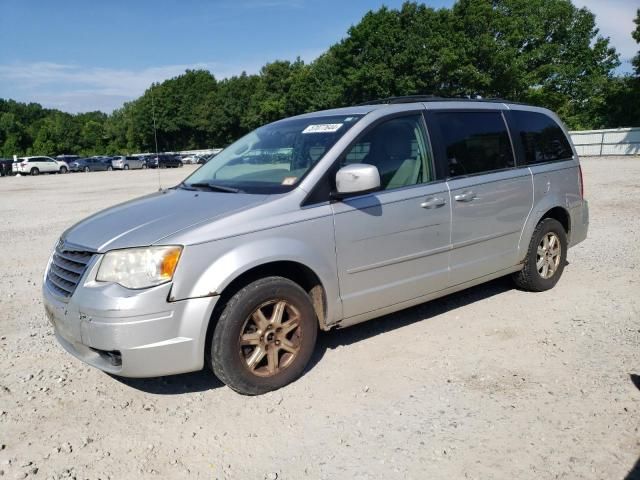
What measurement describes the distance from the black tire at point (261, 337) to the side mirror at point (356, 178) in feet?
2.49

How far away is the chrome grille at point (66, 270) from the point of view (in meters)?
3.39

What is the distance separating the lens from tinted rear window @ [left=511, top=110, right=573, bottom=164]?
5332 millimetres

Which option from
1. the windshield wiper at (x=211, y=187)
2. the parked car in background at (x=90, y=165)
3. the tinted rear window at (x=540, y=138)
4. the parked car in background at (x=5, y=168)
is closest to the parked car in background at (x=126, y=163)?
the parked car in background at (x=90, y=165)

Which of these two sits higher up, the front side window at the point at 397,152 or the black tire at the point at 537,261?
the front side window at the point at 397,152

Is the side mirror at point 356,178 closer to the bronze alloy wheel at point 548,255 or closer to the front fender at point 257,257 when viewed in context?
the front fender at point 257,257

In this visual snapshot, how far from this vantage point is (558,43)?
5962cm

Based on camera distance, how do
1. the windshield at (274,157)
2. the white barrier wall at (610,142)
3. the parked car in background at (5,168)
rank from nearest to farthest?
the windshield at (274,157) < the white barrier wall at (610,142) < the parked car in background at (5,168)

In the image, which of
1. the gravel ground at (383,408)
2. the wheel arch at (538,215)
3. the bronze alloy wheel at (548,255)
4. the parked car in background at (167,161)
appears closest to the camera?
the gravel ground at (383,408)

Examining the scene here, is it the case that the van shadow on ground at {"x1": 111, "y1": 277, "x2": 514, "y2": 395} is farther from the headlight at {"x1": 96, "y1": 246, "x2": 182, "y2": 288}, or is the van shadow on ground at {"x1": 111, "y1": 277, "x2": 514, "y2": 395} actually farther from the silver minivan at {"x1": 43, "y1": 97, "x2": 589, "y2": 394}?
the headlight at {"x1": 96, "y1": 246, "x2": 182, "y2": 288}

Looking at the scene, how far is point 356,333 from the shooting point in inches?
185

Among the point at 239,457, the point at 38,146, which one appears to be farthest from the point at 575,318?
the point at 38,146

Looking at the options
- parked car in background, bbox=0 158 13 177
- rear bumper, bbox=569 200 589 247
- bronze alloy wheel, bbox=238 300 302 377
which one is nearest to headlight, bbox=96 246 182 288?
bronze alloy wheel, bbox=238 300 302 377

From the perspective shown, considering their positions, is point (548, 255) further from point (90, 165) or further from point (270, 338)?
point (90, 165)

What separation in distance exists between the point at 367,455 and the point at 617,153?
3758cm
